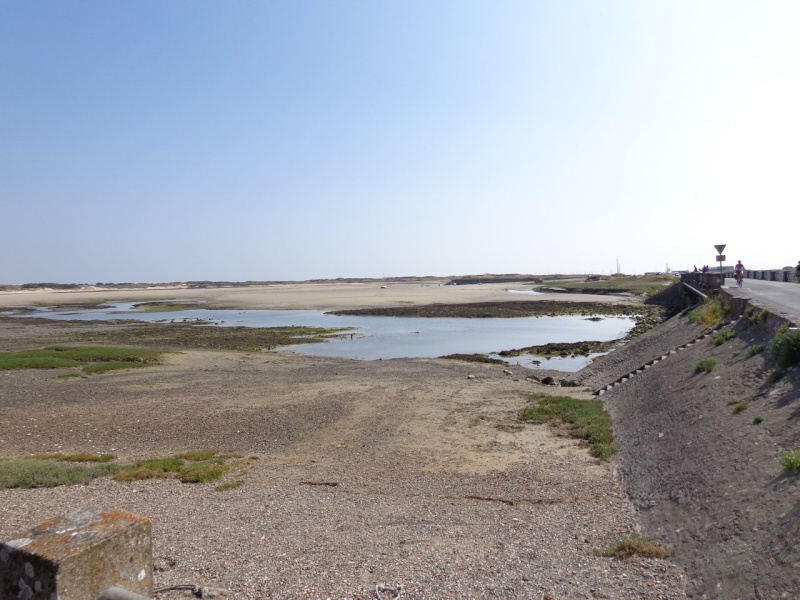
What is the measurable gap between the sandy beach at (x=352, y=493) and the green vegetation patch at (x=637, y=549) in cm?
16

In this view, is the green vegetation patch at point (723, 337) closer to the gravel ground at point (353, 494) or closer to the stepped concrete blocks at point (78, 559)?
the gravel ground at point (353, 494)

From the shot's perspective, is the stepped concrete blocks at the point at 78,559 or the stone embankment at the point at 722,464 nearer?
the stepped concrete blocks at the point at 78,559

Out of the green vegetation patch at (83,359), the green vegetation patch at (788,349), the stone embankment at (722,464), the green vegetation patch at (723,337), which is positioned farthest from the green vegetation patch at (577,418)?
the green vegetation patch at (83,359)

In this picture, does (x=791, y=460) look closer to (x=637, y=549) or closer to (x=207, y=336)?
(x=637, y=549)

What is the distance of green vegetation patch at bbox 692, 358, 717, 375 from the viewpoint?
1590cm

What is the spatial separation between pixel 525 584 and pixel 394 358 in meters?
29.8

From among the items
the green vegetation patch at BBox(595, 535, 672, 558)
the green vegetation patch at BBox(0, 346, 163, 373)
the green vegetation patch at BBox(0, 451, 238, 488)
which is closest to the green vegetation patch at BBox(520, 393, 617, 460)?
the green vegetation patch at BBox(595, 535, 672, 558)

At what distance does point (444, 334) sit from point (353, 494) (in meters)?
39.8

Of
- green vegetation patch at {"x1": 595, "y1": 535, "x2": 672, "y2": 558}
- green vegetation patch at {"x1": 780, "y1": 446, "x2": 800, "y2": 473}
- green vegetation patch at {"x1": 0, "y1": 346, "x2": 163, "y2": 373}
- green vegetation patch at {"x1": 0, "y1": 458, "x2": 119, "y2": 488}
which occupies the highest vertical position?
green vegetation patch at {"x1": 780, "y1": 446, "x2": 800, "y2": 473}

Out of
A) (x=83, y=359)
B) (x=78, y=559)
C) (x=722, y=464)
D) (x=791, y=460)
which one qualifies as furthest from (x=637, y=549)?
(x=83, y=359)

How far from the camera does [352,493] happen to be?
1104cm

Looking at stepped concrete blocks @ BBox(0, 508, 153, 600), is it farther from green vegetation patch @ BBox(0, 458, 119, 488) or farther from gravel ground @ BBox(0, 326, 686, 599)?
green vegetation patch @ BBox(0, 458, 119, 488)

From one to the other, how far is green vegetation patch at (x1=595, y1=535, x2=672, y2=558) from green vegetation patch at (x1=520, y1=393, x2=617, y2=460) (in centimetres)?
574

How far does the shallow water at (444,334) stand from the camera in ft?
128
